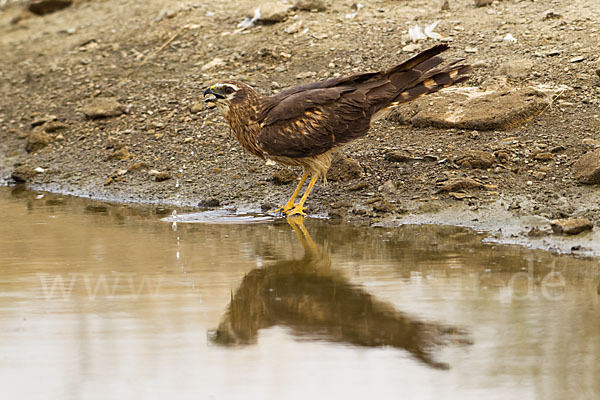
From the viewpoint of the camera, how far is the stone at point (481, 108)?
25.8 ft

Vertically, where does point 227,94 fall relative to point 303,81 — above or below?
below

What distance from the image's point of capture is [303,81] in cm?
966

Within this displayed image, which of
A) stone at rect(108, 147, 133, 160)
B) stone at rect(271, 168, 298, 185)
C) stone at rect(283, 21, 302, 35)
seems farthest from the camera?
stone at rect(283, 21, 302, 35)

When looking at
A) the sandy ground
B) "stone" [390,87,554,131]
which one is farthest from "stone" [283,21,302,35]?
"stone" [390,87,554,131]

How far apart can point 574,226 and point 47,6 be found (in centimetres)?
1117

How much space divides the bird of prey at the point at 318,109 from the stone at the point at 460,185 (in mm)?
828

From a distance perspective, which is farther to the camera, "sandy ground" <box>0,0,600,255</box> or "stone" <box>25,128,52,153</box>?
"stone" <box>25,128,52,153</box>

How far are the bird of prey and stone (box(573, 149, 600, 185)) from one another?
3.98 ft

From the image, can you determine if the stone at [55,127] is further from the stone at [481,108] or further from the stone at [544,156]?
the stone at [544,156]

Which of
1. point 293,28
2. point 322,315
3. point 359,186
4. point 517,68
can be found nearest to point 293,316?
point 322,315

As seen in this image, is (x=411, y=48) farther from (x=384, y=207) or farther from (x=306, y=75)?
(x=384, y=207)

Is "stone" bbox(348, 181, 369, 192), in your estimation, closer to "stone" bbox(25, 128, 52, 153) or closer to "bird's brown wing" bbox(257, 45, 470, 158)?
"bird's brown wing" bbox(257, 45, 470, 158)

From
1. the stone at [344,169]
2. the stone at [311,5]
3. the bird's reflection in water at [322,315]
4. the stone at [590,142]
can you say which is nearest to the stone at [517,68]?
the stone at [590,142]

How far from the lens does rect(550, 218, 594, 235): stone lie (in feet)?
19.2
